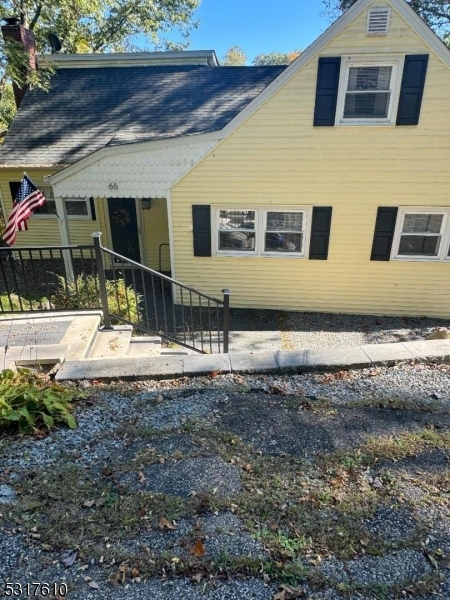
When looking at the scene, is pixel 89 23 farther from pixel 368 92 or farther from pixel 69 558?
pixel 69 558

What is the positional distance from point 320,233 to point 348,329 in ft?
6.99

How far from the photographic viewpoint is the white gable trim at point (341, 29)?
6.06m

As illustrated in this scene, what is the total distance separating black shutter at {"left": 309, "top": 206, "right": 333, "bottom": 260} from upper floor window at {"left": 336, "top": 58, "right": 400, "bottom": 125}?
1.69 metres

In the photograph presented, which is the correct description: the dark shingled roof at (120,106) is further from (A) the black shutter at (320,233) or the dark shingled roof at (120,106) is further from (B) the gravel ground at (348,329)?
(B) the gravel ground at (348,329)

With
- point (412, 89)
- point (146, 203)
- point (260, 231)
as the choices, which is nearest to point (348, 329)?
point (260, 231)

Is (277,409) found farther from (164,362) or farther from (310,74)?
(310,74)

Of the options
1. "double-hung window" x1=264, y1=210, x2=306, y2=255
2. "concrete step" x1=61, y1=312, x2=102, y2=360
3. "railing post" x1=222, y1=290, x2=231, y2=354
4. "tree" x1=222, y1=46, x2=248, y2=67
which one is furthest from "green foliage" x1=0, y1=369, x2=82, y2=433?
"tree" x1=222, y1=46, x2=248, y2=67

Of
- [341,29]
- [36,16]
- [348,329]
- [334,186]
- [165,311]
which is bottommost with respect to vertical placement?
[348,329]

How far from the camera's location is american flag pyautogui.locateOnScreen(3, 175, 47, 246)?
5934mm

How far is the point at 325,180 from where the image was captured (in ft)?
24.0

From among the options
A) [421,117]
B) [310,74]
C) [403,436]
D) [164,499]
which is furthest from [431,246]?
[164,499]

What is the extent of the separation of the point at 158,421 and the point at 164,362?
3.14ft

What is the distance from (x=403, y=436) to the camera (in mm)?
2916

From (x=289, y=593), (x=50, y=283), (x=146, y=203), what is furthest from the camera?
(x=146, y=203)
